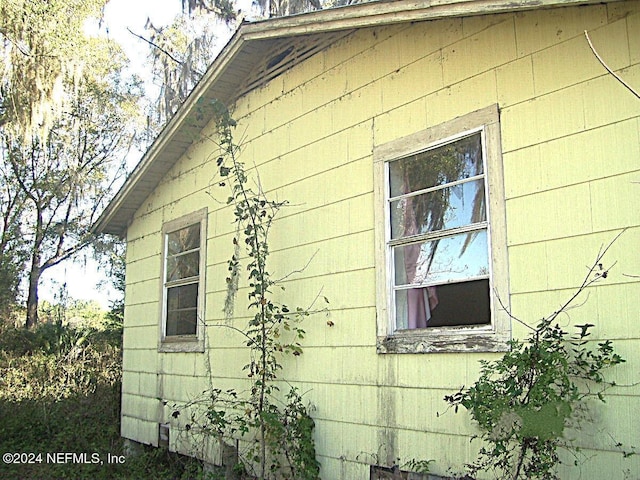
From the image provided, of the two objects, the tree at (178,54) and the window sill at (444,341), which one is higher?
the tree at (178,54)

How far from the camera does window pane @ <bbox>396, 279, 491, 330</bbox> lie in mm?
4441

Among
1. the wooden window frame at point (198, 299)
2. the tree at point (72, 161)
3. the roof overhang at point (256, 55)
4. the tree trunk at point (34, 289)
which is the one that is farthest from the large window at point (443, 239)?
the tree trunk at point (34, 289)

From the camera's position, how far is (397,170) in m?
5.20

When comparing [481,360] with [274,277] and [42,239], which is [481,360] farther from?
[42,239]

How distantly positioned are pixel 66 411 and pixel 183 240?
5.19 meters

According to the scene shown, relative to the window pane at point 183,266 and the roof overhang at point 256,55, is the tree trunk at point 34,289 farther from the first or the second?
the window pane at point 183,266

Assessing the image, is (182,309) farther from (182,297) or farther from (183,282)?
(183,282)

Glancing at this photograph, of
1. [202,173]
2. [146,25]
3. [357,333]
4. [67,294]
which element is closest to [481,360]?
[357,333]

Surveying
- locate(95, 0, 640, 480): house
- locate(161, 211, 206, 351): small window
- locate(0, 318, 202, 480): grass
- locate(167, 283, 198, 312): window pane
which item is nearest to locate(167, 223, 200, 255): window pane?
locate(161, 211, 206, 351): small window

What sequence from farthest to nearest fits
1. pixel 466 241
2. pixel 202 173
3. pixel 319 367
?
1. pixel 202 173
2. pixel 319 367
3. pixel 466 241

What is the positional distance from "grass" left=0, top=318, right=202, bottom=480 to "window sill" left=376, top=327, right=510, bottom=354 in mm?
2778

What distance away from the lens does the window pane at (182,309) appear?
25.4 feet

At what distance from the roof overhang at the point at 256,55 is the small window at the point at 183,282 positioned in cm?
87

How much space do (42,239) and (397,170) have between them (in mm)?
17902
